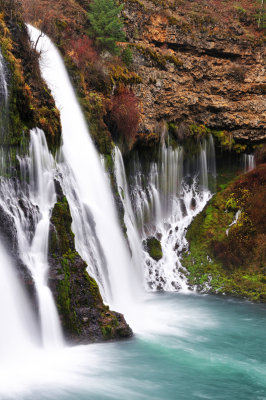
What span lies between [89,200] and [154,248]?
557cm

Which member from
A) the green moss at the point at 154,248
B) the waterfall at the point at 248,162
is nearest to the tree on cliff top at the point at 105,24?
the waterfall at the point at 248,162

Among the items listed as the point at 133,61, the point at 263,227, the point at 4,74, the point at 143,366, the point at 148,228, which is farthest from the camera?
the point at 133,61

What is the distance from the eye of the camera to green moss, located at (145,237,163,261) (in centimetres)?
1603

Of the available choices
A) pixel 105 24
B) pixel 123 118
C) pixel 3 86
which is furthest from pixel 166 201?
pixel 3 86

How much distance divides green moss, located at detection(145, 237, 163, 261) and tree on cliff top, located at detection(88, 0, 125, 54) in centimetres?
876

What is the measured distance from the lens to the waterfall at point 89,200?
35.1ft

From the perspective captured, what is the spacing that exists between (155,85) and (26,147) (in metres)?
10.6

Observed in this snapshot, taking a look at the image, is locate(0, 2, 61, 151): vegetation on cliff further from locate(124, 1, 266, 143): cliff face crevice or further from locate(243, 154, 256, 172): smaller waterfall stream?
locate(243, 154, 256, 172): smaller waterfall stream

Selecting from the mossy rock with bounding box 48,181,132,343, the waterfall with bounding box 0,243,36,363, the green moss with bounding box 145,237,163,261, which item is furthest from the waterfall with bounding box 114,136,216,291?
the waterfall with bounding box 0,243,36,363

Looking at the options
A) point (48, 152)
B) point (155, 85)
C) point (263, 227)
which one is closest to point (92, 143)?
point (48, 152)

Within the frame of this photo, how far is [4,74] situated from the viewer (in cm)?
912

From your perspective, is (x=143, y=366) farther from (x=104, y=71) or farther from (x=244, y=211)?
(x=104, y=71)

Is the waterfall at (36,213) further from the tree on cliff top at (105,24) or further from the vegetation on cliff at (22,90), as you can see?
the tree on cliff top at (105,24)

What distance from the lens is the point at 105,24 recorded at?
682 inches
